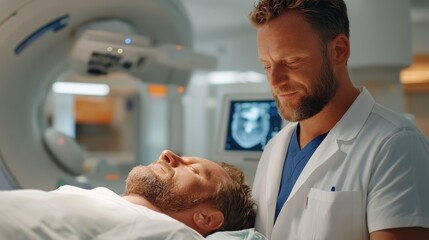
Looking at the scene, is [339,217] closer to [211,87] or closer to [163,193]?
[163,193]

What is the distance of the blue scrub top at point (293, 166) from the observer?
133 cm

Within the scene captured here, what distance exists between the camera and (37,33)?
1902mm

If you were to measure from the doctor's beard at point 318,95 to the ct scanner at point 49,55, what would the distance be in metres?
1.07

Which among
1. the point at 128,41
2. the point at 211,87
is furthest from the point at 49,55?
the point at 211,87

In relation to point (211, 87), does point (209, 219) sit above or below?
below

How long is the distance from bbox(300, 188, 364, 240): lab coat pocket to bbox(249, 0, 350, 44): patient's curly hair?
388 millimetres

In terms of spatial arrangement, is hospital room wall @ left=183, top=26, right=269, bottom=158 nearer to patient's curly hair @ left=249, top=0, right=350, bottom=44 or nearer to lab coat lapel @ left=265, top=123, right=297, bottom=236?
lab coat lapel @ left=265, top=123, right=297, bottom=236

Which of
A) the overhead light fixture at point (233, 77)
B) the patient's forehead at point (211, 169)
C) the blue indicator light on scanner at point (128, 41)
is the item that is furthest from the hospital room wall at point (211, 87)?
the patient's forehead at point (211, 169)

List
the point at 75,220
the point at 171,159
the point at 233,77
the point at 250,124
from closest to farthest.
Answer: the point at 75,220 < the point at 171,159 < the point at 250,124 < the point at 233,77

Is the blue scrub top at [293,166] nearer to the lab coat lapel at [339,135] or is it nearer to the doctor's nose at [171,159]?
the lab coat lapel at [339,135]

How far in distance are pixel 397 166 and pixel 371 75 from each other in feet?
6.45

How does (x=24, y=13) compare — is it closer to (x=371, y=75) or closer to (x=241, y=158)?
(x=241, y=158)

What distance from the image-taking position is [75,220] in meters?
1.07

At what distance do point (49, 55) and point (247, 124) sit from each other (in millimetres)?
928
